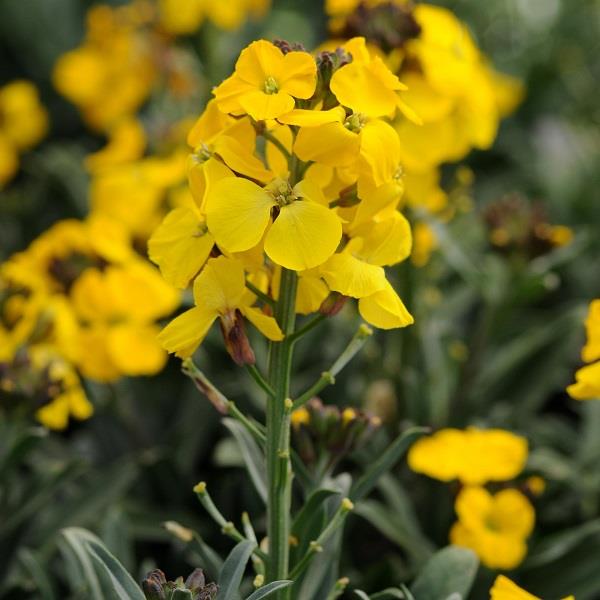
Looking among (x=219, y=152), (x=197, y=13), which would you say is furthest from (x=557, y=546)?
(x=197, y=13)

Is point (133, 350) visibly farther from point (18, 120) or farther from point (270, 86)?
point (18, 120)

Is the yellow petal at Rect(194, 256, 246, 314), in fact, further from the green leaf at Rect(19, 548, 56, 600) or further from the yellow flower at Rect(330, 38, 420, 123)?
the green leaf at Rect(19, 548, 56, 600)

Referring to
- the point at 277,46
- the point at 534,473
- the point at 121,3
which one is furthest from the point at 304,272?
the point at 121,3

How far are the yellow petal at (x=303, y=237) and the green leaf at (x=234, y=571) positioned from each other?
0.95ft

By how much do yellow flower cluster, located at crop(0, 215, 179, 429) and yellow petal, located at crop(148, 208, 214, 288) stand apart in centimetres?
56

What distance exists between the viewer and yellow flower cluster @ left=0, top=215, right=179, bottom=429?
1543 millimetres

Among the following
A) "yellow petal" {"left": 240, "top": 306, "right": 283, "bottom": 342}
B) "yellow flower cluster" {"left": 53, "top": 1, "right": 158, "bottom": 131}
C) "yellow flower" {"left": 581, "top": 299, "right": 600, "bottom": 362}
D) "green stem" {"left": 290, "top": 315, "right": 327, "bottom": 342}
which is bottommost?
"yellow flower cluster" {"left": 53, "top": 1, "right": 158, "bottom": 131}

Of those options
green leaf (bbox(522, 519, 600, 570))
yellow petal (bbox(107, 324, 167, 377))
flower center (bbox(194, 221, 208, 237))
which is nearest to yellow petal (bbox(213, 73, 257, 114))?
flower center (bbox(194, 221, 208, 237))

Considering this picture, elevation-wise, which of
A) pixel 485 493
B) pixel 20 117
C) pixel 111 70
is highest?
pixel 111 70

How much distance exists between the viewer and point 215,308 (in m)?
0.95

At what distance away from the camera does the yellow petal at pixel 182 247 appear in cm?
96

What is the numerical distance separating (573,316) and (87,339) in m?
0.85

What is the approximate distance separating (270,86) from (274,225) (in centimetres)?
13

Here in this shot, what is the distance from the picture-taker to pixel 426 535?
164cm
